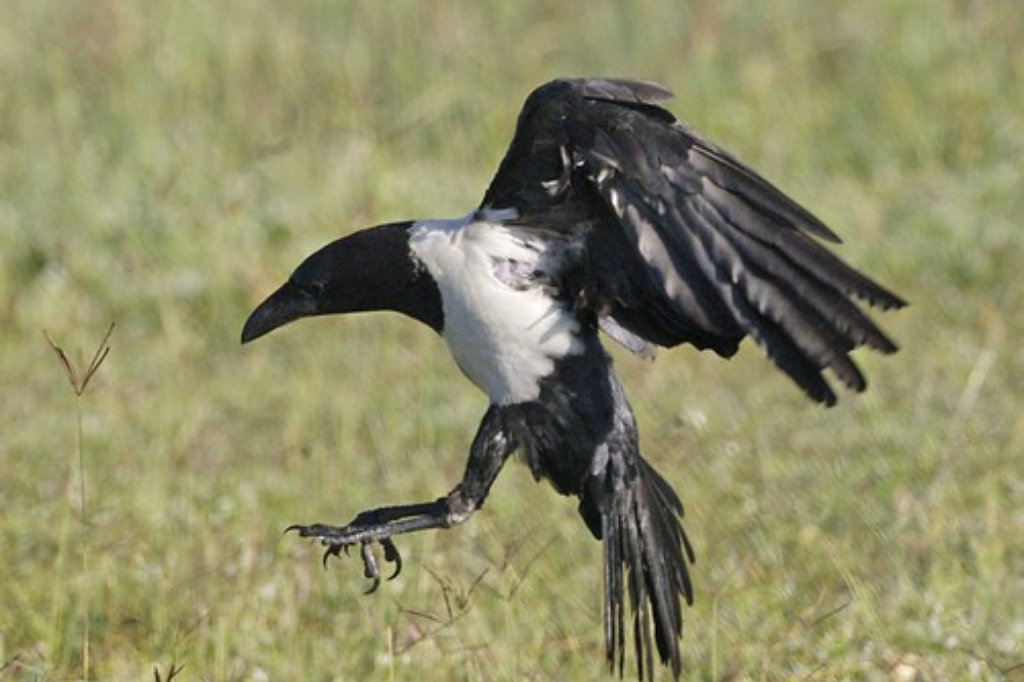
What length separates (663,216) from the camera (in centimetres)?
427

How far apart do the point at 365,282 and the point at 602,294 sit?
51 centimetres

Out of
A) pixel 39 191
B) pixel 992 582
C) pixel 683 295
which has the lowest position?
pixel 992 582

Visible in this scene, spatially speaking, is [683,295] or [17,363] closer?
[683,295]

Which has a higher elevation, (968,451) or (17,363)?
(17,363)

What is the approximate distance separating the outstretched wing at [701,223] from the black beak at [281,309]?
2.12ft

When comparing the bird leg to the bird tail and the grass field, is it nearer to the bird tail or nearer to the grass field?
the grass field

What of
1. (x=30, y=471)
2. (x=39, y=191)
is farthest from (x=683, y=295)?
(x=39, y=191)

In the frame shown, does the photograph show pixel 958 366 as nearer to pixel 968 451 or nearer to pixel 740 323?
pixel 968 451

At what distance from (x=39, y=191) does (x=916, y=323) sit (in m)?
3.64

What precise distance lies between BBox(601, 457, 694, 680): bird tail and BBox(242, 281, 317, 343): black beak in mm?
785

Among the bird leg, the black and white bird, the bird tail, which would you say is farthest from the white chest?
the bird tail

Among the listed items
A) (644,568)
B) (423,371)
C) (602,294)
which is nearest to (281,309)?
(602,294)

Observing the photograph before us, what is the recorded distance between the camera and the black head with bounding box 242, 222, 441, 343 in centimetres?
459

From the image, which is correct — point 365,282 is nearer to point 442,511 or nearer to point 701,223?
point 442,511
